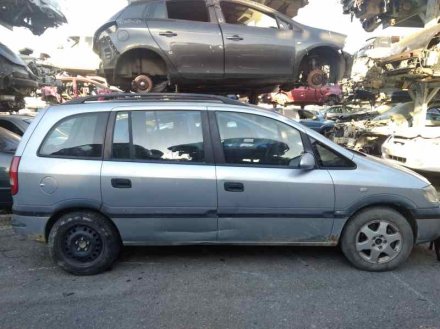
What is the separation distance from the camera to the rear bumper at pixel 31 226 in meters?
3.60

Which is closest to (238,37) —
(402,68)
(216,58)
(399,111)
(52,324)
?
(216,58)

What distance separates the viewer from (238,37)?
589 centimetres

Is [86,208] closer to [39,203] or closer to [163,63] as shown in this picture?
[39,203]

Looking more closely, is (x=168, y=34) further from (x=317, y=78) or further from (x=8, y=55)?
(x=8, y=55)

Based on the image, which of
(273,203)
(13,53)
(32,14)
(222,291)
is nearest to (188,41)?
(273,203)

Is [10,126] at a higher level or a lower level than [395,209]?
higher

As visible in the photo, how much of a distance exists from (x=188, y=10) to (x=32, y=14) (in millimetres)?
5346

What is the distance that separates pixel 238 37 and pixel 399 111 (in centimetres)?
705

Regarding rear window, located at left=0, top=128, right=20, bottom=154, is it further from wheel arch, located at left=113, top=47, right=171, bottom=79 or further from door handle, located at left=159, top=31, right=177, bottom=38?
door handle, located at left=159, top=31, right=177, bottom=38

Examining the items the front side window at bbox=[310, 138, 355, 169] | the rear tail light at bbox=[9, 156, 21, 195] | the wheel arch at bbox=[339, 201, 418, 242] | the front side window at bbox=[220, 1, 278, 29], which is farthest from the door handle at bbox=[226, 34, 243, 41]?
the rear tail light at bbox=[9, 156, 21, 195]

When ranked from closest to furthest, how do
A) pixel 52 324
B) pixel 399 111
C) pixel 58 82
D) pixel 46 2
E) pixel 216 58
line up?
1. pixel 52 324
2. pixel 216 58
3. pixel 46 2
4. pixel 399 111
5. pixel 58 82

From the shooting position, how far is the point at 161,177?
11.8 ft

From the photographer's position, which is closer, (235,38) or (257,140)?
(257,140)

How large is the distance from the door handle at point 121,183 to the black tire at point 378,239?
6.78ft
